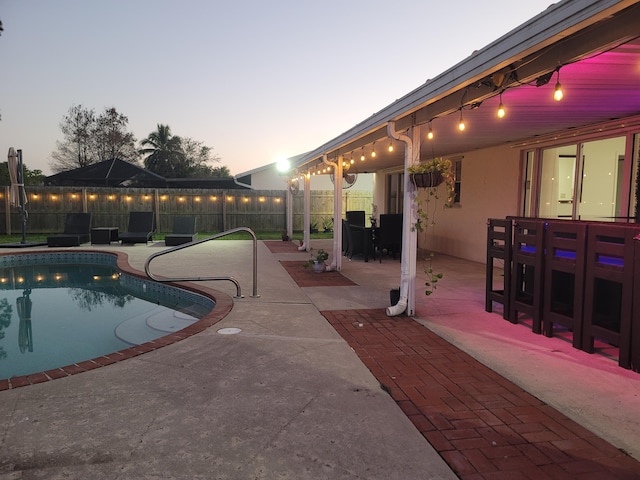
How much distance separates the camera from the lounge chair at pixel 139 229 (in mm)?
12602

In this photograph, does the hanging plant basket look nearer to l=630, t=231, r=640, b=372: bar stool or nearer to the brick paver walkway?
the brick paver walkway

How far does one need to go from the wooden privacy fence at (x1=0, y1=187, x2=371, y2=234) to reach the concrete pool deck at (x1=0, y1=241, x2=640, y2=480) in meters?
13.5

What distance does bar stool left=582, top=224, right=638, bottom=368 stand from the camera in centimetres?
318

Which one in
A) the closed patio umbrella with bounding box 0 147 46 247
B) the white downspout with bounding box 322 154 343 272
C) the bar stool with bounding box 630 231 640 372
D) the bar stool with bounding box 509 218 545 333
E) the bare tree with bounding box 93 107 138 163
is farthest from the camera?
the bare tree with bounding box 93 107 138 163

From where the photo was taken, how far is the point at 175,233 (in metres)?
12.9

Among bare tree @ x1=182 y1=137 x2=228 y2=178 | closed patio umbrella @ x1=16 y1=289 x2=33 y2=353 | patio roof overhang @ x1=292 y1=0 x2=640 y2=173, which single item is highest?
bare tree @ x1=182 y1=137 x2=228 y2=178

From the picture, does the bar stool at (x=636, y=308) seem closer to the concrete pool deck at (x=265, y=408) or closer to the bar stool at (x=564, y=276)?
the concrete pool deck at (x=265, y=408)

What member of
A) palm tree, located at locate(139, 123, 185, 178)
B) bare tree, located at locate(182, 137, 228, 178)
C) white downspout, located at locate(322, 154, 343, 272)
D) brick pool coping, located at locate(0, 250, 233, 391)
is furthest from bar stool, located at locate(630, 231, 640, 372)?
bare tree, located at locate(182, 137, 228, 178)

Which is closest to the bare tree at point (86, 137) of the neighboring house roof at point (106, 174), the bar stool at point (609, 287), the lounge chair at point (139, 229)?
the neighboring house roof at point (106, 174)

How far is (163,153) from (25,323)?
32.4 metres

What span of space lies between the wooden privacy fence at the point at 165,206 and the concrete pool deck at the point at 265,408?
13.5 meters

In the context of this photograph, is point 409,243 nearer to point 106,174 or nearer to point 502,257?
point 502,257

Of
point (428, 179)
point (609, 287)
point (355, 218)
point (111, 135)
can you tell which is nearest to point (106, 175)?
point (355, 218)

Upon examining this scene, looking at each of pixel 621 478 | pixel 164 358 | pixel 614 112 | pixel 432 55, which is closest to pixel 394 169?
pixel 432 55
